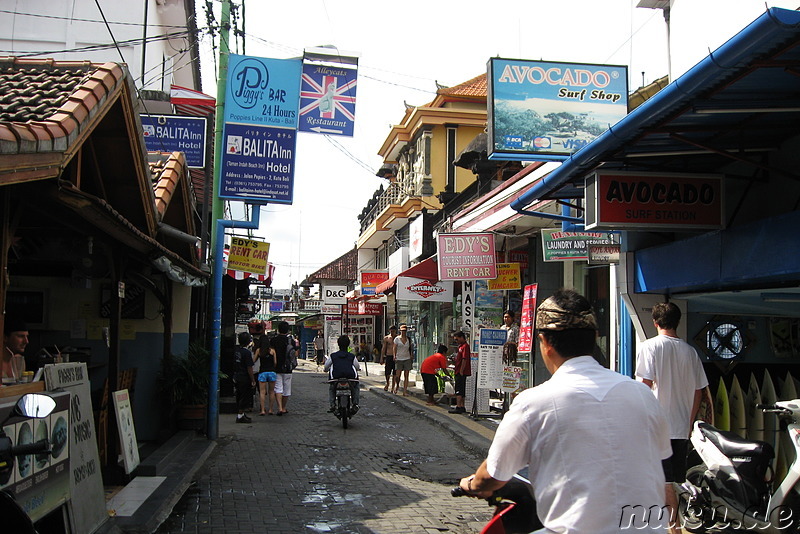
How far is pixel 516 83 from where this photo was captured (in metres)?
10.4

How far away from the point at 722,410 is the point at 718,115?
10.7ft

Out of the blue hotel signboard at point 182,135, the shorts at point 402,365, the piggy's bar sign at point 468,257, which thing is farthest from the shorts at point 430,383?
the blue hotel signboard at point 182,135

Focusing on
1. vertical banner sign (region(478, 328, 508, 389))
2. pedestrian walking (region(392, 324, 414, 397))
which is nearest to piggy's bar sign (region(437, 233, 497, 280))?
vertical banner sign (region(478, 328, 508, 389))

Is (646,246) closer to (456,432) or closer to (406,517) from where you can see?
(406,517)

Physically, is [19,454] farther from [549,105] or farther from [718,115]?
[549,105]

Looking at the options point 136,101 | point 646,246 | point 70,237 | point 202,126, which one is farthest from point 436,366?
point 136,101

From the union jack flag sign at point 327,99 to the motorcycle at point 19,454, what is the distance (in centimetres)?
827

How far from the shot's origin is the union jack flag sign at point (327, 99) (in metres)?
11.3

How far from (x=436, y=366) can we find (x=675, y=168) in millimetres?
10803

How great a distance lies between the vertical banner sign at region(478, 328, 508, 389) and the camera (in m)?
13.4

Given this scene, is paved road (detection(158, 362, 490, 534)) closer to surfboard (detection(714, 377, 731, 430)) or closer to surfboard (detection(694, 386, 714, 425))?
surfboard (detection(694, 386, 714, 425))

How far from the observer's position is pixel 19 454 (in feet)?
11.5

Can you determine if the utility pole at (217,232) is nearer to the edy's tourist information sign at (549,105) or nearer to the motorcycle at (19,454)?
the edy's tourist information sign at (549,105)

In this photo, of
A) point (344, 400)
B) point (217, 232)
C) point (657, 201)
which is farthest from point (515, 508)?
point (344, 400)
